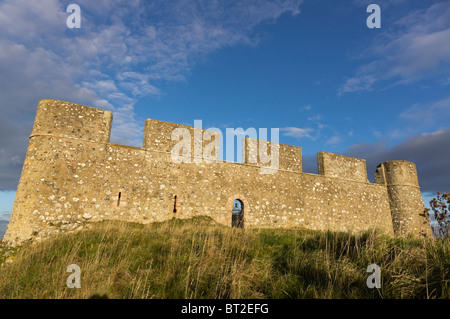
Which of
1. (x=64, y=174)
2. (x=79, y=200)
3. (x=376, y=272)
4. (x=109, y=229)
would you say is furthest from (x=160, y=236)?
(x=376, y=272)

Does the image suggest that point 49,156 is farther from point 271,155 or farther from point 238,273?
point 271,155

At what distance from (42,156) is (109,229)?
14.4 feet

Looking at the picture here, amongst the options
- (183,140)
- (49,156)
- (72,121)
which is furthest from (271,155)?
(49,156)

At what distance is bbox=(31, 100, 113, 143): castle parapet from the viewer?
1034 centimetres

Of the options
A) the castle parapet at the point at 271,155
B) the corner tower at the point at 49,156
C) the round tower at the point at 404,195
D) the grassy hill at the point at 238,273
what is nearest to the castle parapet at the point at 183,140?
the castle parapet at the point at 271,155

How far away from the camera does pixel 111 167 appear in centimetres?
1086

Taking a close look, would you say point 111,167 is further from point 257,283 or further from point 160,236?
point 257,283

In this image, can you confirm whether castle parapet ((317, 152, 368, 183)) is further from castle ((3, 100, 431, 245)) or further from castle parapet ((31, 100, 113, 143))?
castle parapet ((31, 100, 113, 143))

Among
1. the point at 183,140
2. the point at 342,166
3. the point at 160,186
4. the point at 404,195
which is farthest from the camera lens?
the point at 404,195

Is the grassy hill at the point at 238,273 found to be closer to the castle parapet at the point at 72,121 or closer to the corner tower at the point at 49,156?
the corner tower at the point at 49,156

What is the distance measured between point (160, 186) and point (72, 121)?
4679mm

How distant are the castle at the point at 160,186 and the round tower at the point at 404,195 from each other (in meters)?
0.10

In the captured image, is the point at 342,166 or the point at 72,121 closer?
the point at 72,121

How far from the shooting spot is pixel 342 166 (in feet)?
53.7
